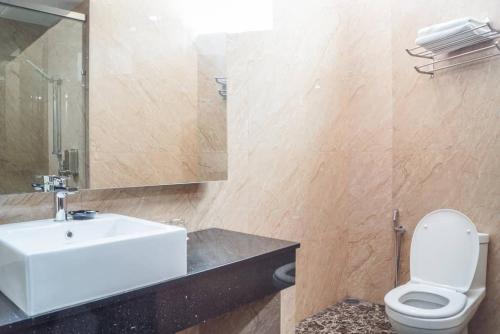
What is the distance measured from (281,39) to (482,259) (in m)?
1.85

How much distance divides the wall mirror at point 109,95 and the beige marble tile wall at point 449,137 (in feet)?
4.82

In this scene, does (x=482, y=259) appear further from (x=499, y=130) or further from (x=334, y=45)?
(x=334, y=45)

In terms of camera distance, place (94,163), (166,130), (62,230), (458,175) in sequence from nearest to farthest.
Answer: (62,230), (94,163), (166,130), (458,175)

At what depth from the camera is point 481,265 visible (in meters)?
2.46

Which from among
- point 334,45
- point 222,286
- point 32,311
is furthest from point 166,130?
point 334,45

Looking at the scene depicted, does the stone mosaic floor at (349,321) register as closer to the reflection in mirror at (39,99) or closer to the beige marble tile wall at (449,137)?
the beige marble tile wall at (449,137)

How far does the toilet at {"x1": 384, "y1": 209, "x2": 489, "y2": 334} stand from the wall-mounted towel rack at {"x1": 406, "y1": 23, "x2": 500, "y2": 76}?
976 millimetres

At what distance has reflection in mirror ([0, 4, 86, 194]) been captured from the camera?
145 centimetres

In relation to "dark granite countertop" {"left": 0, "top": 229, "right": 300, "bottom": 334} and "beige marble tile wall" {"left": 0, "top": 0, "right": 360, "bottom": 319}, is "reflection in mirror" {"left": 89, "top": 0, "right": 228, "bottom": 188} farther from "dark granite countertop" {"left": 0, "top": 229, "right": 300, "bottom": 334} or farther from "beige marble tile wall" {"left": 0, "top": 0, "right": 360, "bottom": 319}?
"dark granite countertop" {"left": 0, "top": 229, "right": 300, "bottom": 334}

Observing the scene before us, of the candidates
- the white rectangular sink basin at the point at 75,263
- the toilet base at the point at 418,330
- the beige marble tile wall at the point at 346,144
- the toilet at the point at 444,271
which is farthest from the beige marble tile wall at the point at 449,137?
the white rectangular sink basin at the point at 75,263

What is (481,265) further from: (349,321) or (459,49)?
(459,49)

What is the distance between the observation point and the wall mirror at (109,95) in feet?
4.85

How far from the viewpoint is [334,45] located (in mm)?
3029

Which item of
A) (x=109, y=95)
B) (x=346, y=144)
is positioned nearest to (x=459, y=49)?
(x=346, y=144)
